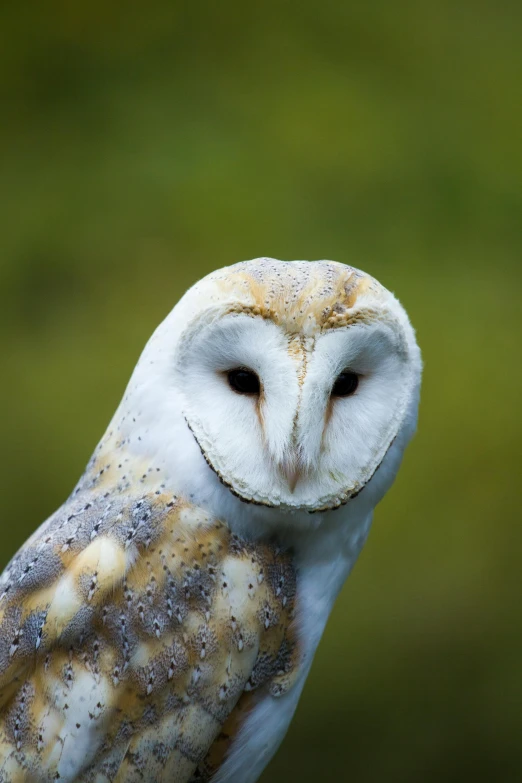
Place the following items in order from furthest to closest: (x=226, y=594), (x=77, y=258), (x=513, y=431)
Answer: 1. (x=77, y=258)
2. (x=513, y=431)
3. (x=226, y=594)

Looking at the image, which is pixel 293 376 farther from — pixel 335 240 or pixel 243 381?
pixel 335 240

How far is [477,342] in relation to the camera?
289cm

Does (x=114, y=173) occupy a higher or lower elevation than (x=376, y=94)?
lower

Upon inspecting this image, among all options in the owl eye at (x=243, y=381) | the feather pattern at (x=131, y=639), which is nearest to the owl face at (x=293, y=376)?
the owl eye at (x=243, y=381)

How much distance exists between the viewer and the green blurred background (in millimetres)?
2680

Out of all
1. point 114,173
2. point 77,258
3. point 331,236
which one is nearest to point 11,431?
point 77,258

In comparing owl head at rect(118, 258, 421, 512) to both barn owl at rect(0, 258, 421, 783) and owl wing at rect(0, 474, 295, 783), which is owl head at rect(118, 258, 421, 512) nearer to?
barn owl at rect(0, 258, 421, 783)

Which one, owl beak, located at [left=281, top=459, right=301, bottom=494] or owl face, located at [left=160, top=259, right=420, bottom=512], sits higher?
A: owl face, located at [left=160, top=259, right=420, bottom=512]

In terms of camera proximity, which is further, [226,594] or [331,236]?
[331,236]

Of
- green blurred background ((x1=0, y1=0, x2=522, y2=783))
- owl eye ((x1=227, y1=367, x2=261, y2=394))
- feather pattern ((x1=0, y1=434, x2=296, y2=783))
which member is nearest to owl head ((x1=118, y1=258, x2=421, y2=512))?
owl eye ((x1=227, y1=367, x2=261, y2=394))

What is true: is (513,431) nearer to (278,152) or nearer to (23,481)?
(278,152)

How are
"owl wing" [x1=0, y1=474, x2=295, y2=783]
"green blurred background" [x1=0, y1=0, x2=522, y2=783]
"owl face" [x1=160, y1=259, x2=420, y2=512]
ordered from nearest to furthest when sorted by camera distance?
1. "owl face" [x1=160, y1=259, x2=420, y2=512]
2. "owl wing" [x1=0, y1=474, x2=295, y2=783]
3. "green blurred background" [x1=0, y1=0, x2=522, y2=783]

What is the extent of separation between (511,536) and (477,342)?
63 cm

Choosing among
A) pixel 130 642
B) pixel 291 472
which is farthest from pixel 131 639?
pixel 291 472
